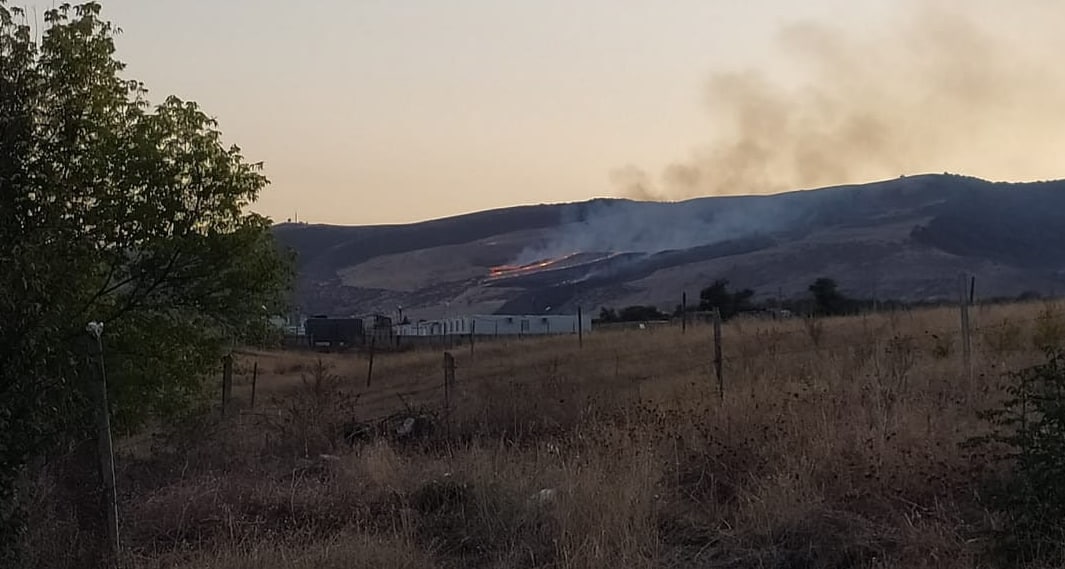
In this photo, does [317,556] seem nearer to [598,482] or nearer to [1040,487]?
[598,482]

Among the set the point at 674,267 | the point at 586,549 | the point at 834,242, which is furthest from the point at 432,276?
the point at 586,549

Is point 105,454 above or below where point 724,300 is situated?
below

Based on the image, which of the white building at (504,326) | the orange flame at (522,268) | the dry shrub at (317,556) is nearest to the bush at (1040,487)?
the dry shrub at (317,556)

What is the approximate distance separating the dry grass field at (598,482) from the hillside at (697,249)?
59198 mm

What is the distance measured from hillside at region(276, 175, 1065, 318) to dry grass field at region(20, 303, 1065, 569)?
59.2 meters

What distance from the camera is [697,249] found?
132875 millimetres

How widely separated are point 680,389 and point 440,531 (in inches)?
249

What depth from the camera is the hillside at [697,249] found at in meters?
101

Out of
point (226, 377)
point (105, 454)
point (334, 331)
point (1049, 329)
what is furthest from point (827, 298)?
point (105, 454)

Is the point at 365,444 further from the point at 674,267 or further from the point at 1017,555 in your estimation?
the point at 674,267

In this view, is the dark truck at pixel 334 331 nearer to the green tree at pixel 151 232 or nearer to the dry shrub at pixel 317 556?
the green tree at pixel 151 232

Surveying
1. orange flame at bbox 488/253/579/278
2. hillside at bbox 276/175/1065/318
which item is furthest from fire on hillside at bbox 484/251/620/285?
hillside at bbox 276/175/1065/318

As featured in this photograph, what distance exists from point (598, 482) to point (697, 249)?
12611 cm

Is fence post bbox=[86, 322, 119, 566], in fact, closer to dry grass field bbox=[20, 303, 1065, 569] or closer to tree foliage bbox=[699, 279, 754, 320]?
dry grass field bbox=[20, 303, 1065, 569]
